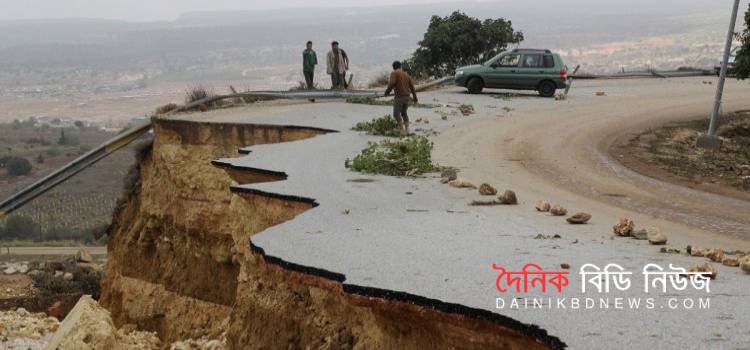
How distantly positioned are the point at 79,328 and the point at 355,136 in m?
9.06

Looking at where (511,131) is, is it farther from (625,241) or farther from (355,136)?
(625,241)

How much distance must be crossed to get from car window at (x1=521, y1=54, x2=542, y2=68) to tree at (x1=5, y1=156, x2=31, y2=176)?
213 feet

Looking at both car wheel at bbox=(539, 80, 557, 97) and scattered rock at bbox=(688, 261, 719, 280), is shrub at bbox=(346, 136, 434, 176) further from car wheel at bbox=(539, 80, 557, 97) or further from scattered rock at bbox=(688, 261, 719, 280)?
car wheel at bbox=(539, 80, 557, 97)

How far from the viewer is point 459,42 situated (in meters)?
43.1

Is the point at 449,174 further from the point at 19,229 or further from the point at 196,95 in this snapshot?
the point at 19,229

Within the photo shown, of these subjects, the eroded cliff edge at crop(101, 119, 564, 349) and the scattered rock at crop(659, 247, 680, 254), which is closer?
the eroded cliff edge at crop(101, 119, 564, 349)

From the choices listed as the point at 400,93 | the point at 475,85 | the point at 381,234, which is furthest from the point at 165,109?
the point at 381,234

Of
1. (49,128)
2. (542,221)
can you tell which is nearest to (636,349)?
(542,221)

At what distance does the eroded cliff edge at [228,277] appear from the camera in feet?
30.0

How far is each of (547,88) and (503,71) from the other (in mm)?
1528

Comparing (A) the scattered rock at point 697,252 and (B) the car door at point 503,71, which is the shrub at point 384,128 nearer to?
(B) the car door at point 503,71

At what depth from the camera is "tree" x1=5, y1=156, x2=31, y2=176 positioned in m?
87.4

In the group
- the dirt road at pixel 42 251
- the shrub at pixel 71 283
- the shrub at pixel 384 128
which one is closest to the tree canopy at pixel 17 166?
the dirt road at pixel 42 251

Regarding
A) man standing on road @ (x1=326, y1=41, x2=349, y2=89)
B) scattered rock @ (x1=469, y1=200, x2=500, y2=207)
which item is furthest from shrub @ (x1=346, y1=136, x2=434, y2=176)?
man standing on road @ (x1=326, y1=41, x2=349, y2=89)
